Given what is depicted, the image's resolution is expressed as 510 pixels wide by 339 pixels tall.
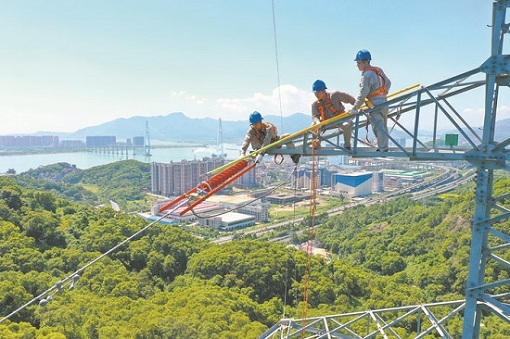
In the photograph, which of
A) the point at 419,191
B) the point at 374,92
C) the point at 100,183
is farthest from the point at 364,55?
the point at 100,183

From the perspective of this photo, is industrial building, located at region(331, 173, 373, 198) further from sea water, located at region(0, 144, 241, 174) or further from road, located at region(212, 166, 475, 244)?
sea water, located at region(0, 144, 241, 174)

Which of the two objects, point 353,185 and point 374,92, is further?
point 353,185

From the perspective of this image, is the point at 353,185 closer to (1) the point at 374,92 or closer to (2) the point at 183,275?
(2) the point at 183,275

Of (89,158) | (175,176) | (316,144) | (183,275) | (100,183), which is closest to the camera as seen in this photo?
(316,144)

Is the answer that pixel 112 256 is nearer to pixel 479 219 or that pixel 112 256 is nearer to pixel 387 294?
pixel 387 294

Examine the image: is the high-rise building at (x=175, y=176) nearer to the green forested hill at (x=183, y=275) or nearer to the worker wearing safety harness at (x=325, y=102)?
the green forested hill at (x=183, y=275)

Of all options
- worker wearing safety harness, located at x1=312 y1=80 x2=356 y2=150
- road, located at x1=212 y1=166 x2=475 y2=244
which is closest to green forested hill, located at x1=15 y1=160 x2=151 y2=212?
road, located at x1=212 y1=166 x2=475 y2=244

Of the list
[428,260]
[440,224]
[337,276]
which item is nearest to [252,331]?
Result: [337,276]

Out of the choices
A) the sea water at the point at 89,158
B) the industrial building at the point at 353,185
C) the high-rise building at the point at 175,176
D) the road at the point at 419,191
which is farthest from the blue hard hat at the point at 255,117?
the sea water at the point at 89,158
